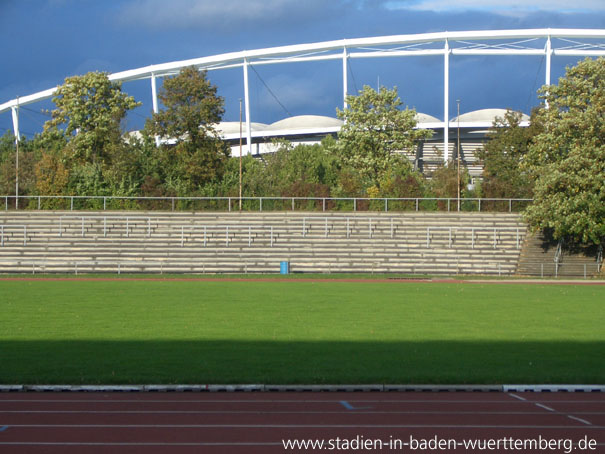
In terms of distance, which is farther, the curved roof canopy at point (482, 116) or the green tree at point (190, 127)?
the curved roof canopy at point (482, 116)

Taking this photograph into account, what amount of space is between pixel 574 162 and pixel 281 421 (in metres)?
40.6

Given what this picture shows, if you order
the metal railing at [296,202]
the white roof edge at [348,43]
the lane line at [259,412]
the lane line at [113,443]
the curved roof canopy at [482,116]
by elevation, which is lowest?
the lane line at [259,412]

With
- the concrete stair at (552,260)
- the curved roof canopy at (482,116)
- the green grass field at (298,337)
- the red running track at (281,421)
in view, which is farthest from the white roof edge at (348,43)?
the red running track at (281,421)

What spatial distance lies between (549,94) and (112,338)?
133 feet

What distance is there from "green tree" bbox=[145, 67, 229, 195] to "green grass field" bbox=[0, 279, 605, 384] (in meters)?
36.5

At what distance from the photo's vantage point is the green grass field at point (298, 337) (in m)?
12.2

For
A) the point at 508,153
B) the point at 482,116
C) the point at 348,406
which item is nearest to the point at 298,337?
the point at 348,406

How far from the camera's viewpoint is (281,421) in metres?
9.12

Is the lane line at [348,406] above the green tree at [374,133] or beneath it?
beneath

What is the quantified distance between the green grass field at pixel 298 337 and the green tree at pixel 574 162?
17161 mm

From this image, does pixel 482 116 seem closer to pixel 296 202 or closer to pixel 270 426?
pixel 296 202

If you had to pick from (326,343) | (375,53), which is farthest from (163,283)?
(375,53)

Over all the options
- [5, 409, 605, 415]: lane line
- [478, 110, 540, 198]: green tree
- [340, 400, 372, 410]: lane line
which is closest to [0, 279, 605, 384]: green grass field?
[340, 400, 372, 410]: lane line

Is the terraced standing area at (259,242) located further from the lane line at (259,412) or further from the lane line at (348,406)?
the lane line at (259,412)
